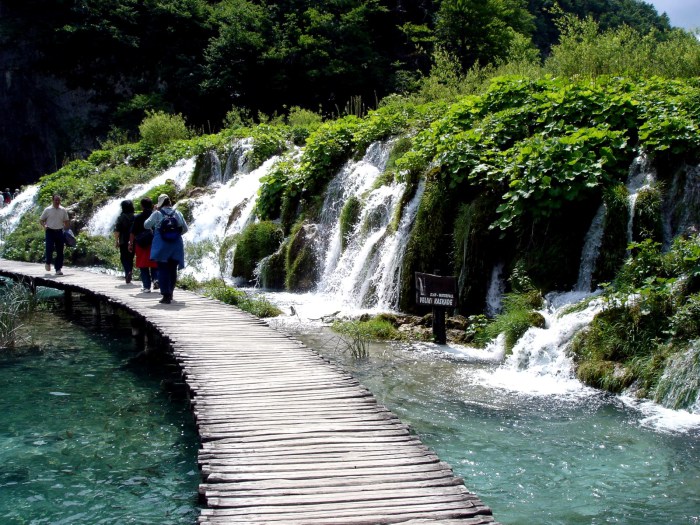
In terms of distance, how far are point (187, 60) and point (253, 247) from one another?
21183mm

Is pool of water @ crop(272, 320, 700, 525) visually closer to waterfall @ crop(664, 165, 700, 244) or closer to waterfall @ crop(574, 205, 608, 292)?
waterfall @ crop(574, 205, 608, 292)

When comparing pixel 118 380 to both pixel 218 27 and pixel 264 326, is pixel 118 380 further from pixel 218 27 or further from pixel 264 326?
pixel 218 27

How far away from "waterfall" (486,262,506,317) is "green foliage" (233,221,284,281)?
667 cm

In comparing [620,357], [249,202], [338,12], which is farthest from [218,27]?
[620,357]

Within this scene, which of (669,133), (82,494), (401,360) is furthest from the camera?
(669,133)

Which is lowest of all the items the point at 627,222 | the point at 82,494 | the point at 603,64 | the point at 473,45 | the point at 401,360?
the point at 82,494

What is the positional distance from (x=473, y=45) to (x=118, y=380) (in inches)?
1008

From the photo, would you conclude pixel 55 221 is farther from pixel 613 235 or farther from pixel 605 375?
pixel 605 375

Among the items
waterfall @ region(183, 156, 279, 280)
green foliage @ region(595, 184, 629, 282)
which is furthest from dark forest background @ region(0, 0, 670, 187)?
green foliage @ region(595, 184, 629, 282)

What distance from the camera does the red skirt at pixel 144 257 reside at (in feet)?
41.1

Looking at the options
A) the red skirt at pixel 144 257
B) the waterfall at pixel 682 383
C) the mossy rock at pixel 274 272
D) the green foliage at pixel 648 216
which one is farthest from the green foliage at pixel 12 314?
the green foliage at pixel 648 216

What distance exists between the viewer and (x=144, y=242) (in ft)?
40.7

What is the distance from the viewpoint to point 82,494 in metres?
5.81

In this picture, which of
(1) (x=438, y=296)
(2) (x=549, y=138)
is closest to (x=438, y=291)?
(1) (x=438, y=296)
